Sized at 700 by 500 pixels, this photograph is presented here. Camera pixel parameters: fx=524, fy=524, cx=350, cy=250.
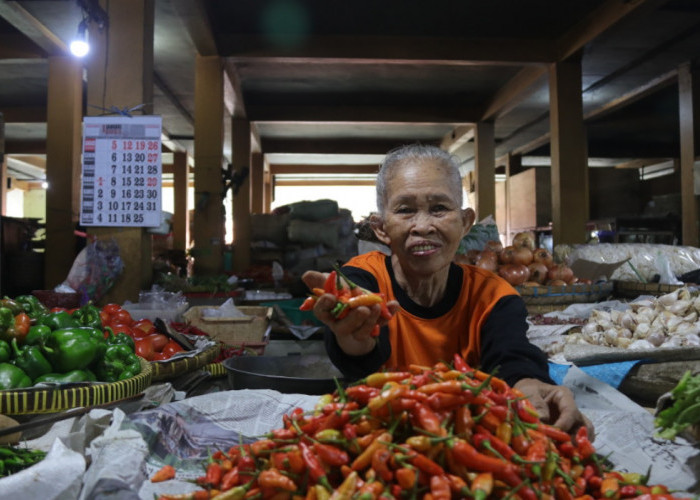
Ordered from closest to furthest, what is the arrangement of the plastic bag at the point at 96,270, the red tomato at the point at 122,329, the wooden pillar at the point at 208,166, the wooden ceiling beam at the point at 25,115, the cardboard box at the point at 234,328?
the red tomato at the point at 122,329, the cardboard box at the point at 234,328, the plastic bag at the point at 96,270, the wooden pillar at the point at 208,166, the wooden ceiling beam at the point at 25,115

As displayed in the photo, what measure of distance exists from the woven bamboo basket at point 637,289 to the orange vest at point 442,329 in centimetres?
262

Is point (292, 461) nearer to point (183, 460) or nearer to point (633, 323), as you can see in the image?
point (183, 460)

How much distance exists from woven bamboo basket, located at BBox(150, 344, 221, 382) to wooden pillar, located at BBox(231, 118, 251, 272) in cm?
760

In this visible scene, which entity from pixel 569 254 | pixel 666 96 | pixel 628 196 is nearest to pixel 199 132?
pixel 569 254

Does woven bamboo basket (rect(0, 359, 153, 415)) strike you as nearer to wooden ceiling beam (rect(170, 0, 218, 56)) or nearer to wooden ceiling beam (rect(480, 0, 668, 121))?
wooden ceiling beam (rect(170, 0, 218, 56))

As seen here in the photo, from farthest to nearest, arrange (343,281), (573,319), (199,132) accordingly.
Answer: (199,132), (573,319), (343,281)

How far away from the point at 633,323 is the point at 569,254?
241cm

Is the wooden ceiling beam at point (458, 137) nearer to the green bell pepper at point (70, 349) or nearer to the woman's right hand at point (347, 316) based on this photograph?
the green bell pepper at point (70, 349)

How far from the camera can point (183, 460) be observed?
5.60 feet

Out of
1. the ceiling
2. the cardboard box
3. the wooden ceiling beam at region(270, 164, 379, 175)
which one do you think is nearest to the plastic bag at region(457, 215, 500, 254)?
the cardboard box

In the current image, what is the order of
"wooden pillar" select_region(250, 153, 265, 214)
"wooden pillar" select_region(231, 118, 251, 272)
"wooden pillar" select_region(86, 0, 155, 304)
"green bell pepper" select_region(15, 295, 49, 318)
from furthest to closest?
"wooden pillar" select_region(250, 153, 265, 214) < "wooden pillar" select_region(231, 118, 251, 272) < "wooden pillar" select_region(86, 0, 155, 304) < "green bell pepper" select_region(15, 295, 49, 318)

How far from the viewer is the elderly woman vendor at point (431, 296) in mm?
1864

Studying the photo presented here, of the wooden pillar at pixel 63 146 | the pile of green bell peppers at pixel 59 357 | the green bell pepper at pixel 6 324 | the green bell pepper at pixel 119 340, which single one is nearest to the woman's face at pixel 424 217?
the pile of green bell peppers at pixel 59 357

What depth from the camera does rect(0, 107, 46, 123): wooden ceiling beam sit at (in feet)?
37.9
